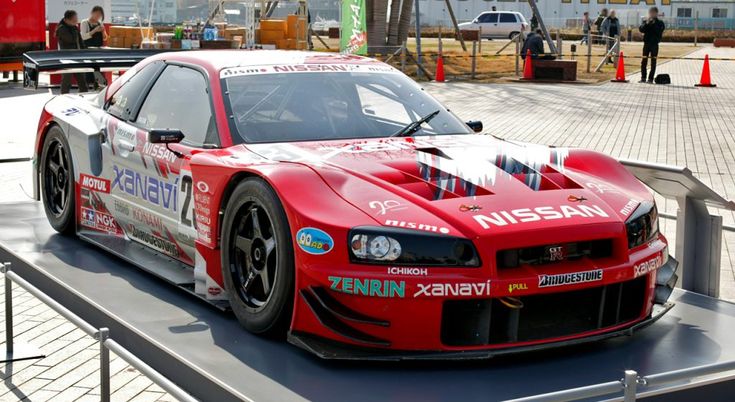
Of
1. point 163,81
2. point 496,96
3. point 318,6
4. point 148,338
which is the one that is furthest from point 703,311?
point 318,6

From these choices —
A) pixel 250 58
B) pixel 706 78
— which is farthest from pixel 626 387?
pixel 706 78

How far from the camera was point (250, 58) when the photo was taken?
6.54m

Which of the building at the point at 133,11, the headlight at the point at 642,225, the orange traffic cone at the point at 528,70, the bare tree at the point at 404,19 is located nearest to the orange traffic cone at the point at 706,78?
the orange traffic cone at the point at 528,70

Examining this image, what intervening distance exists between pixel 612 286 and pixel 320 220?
1320 millimetres

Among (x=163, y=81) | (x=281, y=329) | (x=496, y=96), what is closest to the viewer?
→ (x=281, y=329)

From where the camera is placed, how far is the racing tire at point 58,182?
737cm

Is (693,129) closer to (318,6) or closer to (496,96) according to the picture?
(496,96)

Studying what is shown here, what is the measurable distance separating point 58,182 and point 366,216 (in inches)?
145

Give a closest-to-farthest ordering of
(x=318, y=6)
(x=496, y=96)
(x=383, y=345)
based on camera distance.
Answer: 1. (x=383, y=345)
2. (x=496, y=96)
3. (x=318, y=6)

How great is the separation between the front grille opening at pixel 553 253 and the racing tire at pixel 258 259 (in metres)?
0.93

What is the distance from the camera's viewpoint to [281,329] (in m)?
4.96

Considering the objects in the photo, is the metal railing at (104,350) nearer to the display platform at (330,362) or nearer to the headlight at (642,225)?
the display platform at (330,362)

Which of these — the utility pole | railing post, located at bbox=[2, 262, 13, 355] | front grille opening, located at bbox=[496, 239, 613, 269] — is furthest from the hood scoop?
the utility pole

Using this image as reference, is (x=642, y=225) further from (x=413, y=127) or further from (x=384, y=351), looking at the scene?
(x=413, y=127)
